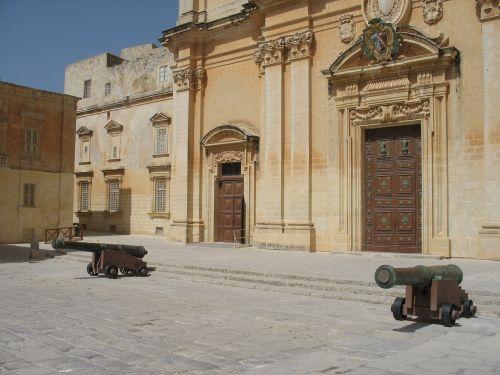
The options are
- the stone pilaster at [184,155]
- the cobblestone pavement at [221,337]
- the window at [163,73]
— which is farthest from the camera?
the window at [163,73]

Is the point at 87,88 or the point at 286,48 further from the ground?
the point at 87,88

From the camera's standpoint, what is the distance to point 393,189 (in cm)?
1606

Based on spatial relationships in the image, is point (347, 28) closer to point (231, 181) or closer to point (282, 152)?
point (282, 152)

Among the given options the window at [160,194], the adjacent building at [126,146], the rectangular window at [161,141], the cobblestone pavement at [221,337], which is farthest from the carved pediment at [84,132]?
the cobblestone pavement at [221,337]

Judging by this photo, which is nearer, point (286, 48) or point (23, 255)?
point (23, 255)

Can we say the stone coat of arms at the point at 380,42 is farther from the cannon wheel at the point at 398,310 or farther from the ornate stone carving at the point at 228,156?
the cannon wheel at the point at 398,310

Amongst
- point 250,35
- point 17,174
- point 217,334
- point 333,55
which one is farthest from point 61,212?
point 217,334

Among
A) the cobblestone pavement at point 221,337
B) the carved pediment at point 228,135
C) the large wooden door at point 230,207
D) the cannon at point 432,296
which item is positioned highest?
the carved pediment at point 228,135

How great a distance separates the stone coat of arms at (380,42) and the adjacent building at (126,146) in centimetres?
1419

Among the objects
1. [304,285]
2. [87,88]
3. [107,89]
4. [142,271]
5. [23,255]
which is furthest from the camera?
[87,88]

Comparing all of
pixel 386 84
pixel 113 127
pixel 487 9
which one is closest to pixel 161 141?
pixel 113 127

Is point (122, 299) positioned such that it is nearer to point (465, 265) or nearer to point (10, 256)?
point (465, 265)

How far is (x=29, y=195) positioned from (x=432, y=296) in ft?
66.9

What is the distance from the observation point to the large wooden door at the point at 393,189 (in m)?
15.6
